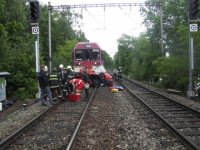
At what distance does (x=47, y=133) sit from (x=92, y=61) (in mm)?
23344

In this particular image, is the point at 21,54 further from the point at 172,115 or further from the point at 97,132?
the point at 97,132

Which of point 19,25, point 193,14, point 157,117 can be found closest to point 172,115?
point 157,117

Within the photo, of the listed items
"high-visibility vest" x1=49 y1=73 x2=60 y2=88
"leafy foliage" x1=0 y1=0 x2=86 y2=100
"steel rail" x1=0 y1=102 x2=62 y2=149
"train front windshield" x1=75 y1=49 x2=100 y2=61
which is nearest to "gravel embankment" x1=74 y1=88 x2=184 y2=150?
"steel rail" x1=0 y1=102 x2=62 y2=149

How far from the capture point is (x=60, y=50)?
202 ft

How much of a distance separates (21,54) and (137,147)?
60.0 feet

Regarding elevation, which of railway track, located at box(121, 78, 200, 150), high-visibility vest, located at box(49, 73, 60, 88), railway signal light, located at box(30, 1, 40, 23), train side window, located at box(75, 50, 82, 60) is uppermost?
railway signal light, located at box(30, 1, 40, 23)

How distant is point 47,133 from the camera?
11914 mm

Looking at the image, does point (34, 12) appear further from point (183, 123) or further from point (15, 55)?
point (183, 123)

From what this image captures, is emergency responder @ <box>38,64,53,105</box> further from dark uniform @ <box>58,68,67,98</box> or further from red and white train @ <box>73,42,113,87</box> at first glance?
red and white train @ <box>73,42,113,87</box>

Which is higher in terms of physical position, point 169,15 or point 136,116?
point 169,15

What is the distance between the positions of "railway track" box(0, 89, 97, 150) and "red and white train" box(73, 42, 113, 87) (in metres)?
18.1

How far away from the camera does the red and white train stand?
114ft

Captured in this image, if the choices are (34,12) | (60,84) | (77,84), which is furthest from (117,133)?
(34,12)

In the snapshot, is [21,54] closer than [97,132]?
No
